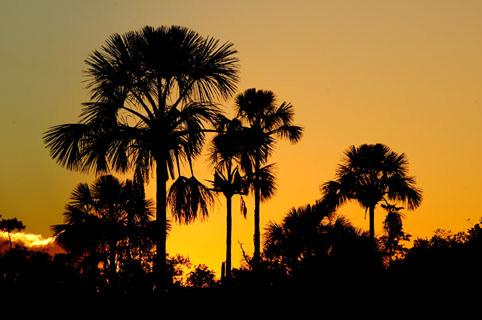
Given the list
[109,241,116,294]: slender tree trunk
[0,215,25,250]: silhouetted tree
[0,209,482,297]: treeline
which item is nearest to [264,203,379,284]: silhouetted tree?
[0,209,482,297]: treeline

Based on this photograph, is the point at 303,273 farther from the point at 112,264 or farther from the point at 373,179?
the point at 373,179

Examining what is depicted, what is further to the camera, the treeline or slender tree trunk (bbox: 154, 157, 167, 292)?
slender tree trunk (bbox: 154, 157, 167, 292)

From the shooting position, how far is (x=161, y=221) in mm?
21578

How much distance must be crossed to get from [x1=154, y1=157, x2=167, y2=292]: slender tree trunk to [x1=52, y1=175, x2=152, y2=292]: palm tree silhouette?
0.80m

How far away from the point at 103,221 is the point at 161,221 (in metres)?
9.40

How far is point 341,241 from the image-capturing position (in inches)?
942

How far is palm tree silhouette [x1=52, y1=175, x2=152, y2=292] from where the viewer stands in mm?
23734

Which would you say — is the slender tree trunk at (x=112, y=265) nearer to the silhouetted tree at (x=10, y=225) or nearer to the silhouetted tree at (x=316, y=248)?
the silhouetted tree at (x=316, y=248)

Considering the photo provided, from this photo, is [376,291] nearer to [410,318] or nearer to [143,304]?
[410,318]

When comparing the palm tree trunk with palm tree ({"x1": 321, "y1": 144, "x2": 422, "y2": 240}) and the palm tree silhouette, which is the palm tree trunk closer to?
the palm tree silhouette

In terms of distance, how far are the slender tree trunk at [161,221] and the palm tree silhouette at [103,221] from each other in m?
0.80

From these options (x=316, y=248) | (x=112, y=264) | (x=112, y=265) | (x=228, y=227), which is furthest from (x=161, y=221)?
(x=228, y=227)

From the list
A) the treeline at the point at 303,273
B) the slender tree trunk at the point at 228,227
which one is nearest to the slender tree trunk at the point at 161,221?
the treeline at the point at 303,273

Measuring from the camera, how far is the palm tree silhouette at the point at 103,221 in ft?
→ 77.9
